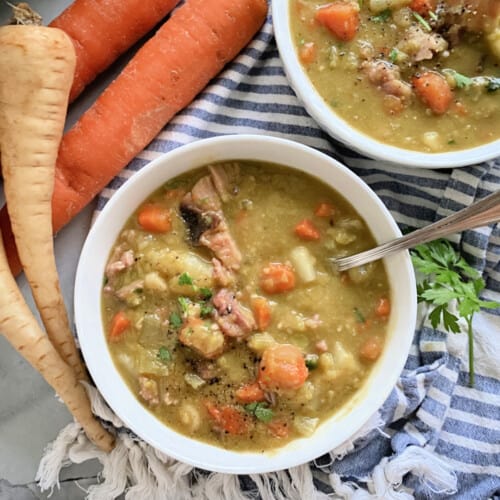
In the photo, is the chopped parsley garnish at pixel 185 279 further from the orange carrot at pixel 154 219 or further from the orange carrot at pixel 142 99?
the orange carrot at pixel 142 99

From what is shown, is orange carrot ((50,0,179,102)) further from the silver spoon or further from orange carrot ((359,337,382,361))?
orange carrot ((359,337,382,361))

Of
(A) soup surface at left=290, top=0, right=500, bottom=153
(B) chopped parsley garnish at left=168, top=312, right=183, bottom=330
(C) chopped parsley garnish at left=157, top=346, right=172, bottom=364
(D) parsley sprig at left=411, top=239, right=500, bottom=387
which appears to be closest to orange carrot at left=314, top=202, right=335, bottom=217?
(A) soup surface at left=290, top=0, right=500, bottom=153

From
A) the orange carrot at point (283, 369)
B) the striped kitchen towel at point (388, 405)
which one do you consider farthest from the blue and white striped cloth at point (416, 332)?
the orange carrot at point (283, 369)

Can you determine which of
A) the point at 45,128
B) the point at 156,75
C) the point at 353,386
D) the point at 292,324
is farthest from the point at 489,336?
the point at 45,128

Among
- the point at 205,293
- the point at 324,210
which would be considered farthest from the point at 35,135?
the point at 324,210

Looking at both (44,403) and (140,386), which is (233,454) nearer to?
(140,386)
